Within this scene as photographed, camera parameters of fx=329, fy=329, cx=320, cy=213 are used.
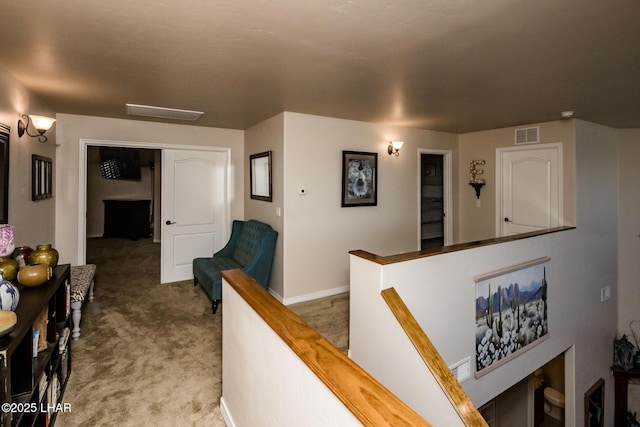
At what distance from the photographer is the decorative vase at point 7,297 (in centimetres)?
144

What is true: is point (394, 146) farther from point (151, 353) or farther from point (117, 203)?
point (117, 203)

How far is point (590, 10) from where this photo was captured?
5.30 ft

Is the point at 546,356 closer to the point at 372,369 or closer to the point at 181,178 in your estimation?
the point at 372,369

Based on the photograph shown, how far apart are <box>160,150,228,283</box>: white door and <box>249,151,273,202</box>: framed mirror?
522 mm

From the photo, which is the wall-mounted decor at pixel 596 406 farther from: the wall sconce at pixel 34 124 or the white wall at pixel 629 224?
the wall sconce at pixel 34 124

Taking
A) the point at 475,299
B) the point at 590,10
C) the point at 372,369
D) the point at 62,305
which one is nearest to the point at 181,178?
the point at 62,305

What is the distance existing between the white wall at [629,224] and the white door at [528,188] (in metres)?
1.43

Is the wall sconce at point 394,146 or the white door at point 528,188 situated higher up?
the wall sconce at point 394,146

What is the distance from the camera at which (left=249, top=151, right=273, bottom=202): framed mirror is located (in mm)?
3990

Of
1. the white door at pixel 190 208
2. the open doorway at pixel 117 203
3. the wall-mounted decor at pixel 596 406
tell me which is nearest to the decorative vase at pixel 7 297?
the white door at pixel 190 208

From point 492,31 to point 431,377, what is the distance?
200 cm

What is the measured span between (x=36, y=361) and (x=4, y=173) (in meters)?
1.45

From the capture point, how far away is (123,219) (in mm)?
Answer: 8016

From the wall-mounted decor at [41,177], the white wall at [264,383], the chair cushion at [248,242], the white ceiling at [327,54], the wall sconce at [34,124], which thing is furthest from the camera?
the chair cushion at [248,242]
